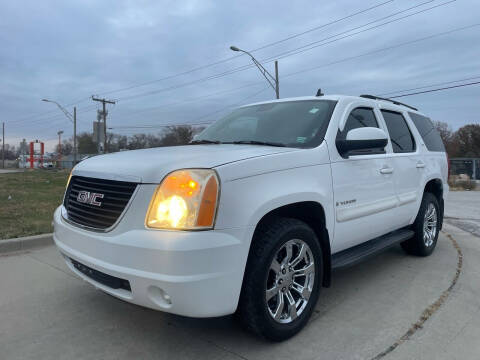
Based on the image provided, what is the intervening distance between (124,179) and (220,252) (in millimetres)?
790

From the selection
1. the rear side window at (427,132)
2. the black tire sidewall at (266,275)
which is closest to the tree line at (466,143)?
the rear side window at (427,132)

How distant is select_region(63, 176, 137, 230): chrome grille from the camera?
96.7 inches

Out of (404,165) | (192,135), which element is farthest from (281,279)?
→ (192,135)

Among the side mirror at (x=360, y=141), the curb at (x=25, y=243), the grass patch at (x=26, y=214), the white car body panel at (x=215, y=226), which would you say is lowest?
the curb at (x=25, y=243)

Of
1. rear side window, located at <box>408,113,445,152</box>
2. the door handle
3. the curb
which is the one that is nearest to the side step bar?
the door handle

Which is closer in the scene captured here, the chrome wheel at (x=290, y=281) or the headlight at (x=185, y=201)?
the headlight at (x=185, y=201)

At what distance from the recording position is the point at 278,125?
3535mm

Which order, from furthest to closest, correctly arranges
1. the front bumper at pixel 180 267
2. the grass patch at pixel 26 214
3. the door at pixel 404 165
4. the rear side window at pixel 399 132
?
the grass patch at pixel 26 214 < the rear side window at pixel 399 132 < the door at pixel 404 165 < the front bumper at pixel 180 267

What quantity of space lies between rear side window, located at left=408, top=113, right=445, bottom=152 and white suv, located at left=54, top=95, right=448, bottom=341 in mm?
1410

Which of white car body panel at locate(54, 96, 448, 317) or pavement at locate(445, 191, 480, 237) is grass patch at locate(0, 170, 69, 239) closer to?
white car body panel at locate(54, 96, 448, 317)

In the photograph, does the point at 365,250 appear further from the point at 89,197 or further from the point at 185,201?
the point at 89,197

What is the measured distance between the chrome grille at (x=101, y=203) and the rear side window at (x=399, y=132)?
2950 millimetres

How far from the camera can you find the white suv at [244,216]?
2.24 metres

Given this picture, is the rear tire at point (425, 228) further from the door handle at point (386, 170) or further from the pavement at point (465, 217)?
the pavement at point (465, 217)
